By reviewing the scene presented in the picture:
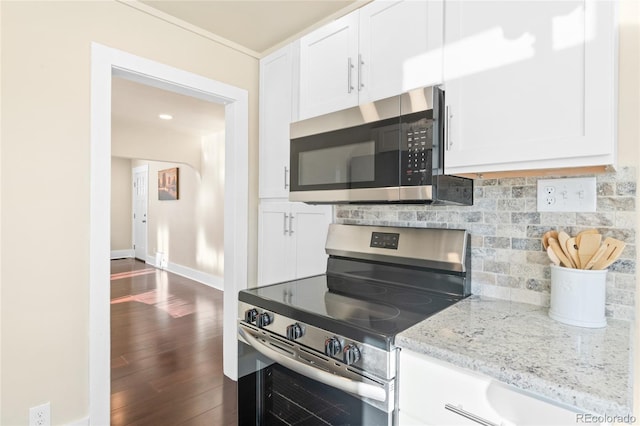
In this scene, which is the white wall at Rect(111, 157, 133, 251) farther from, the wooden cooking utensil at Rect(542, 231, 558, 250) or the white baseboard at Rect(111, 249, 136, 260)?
Answer: the wooden cooking utensil at Rect(542, 231, 558, 250)

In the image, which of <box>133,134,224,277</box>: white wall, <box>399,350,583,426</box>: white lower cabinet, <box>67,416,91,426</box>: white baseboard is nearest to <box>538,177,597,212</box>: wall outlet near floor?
<box>399,350,583,426</box>: white lower cabinet

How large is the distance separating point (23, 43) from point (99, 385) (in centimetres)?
166

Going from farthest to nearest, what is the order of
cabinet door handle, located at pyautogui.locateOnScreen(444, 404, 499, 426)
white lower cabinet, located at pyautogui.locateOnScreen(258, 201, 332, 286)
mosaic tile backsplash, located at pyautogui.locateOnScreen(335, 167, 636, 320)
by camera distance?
white lower cabinet, located at pyautogui.locateOnScreen(258, 201, 332, 286)
mosaic tile backsplash, located at pyautogui.locateOnScreen(335, 167, 636, 320)
cabinet door handle, located at pyautogui.locateOnScreen(444, 404, 499, 426)

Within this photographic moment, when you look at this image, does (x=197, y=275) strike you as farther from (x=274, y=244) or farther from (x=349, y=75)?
(x=349, y=75)

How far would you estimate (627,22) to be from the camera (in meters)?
1.13

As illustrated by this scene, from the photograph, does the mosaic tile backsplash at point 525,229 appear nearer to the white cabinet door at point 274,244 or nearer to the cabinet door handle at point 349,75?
the cabinet door handle at point 349,75

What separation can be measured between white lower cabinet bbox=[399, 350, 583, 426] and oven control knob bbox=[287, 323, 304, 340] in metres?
0.37

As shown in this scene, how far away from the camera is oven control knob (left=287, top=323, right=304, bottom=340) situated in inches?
48.1

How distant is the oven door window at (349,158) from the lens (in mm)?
1322

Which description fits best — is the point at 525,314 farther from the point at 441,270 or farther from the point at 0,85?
the point at 0,85

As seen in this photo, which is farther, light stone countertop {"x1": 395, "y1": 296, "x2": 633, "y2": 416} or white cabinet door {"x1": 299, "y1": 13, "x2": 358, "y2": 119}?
white cabinet door {"x1": 299, "y1": 13, "x2": 358, "y2": 119}

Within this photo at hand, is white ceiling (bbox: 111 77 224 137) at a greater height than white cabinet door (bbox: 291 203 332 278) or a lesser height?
greater

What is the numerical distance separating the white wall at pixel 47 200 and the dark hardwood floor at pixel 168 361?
1.73ft

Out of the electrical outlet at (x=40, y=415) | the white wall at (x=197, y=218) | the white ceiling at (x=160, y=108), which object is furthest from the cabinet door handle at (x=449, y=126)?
the white wall at (x=197, y=218)
